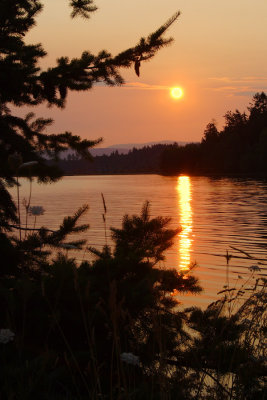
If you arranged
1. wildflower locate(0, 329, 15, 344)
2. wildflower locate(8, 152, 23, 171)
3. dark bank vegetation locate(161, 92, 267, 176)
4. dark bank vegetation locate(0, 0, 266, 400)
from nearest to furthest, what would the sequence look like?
wildflower locate(0, 329, 15, 344)
wildflower locate(8, 152, 23, 171)
dark bank vegetation locate(0, 0, 266, 400)
dark bank vegetation locate(161, 92, 267, 176)

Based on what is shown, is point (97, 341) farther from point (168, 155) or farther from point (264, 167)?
point (168, 155)

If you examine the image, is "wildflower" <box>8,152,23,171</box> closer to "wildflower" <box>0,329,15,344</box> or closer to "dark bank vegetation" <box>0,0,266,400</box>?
"dark bank vegetation" <box>0,0,266,400</box>

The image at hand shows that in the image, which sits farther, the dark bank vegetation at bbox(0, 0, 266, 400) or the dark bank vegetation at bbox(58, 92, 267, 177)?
the dark bank vegetation at bbox(58, 92, 267, 177)

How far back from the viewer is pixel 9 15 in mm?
7336

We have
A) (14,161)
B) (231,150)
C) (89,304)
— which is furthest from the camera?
(231,150)

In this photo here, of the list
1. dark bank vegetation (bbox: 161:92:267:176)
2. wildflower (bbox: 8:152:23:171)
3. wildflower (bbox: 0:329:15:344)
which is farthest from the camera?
dark bank vegetation (bbox: 161:92:267:176)

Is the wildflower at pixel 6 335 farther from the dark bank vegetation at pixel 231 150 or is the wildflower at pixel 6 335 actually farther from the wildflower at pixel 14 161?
the dark bank vegetation at pixel 231 150

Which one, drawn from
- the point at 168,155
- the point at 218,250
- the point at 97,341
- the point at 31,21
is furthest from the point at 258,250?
the point at 168,155

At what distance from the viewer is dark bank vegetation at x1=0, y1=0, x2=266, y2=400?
13.8 ft

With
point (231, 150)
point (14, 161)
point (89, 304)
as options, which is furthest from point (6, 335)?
point (231, 150)

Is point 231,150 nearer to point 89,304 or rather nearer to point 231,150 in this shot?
point 231,150

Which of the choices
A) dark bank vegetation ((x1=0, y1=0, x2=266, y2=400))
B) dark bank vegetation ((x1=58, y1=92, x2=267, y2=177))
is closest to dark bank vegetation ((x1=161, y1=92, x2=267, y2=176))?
dark bank vegetation ((x1=58, y1=92, x2=267, y2=177))

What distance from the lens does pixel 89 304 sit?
538 cm

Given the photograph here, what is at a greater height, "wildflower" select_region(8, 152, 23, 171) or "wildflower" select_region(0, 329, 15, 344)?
"wildflower" select_region(8, 152, 23, 171)
